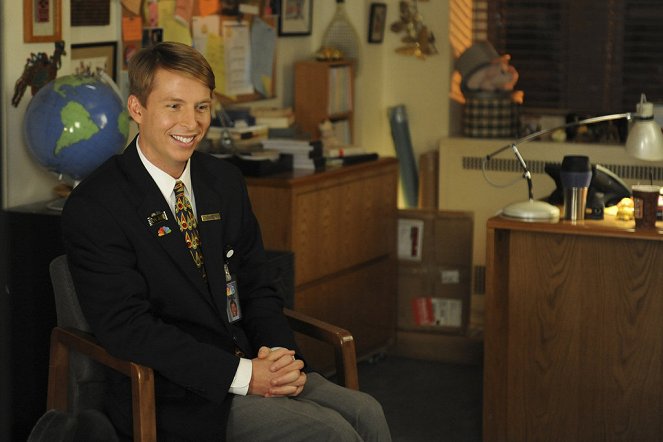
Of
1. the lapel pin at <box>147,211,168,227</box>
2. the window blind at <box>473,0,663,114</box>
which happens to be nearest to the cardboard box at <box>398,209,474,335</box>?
the window blind at <box>473,0,663,114</box>

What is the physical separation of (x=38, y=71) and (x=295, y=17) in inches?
76.5

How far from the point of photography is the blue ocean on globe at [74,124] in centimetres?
263

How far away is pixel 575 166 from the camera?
3.19 m

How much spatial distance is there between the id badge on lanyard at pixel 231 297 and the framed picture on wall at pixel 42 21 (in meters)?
1.10

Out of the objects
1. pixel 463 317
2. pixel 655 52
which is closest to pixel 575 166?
pixel 463 317

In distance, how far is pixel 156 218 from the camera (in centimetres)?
213

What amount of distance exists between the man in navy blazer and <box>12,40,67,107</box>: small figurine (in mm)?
850

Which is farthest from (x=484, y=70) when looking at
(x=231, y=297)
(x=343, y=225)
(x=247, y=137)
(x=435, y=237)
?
(x=231, y=297)

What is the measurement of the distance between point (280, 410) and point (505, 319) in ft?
4.74

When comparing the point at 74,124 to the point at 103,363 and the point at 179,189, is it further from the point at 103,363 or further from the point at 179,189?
the point at 103,363

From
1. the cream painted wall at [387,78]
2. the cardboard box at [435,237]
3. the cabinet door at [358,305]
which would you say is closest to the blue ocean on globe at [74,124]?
the cabinet door at [358,305]

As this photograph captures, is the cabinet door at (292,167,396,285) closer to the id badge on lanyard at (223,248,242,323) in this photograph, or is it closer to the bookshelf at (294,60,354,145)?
the bookshelf at (294,60,354,145)

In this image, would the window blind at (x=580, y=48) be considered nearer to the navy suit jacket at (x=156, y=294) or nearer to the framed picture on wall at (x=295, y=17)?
the framed picture on wall at (x=295, y=17)

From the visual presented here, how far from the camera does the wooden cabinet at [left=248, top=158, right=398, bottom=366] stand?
3.71 metres
